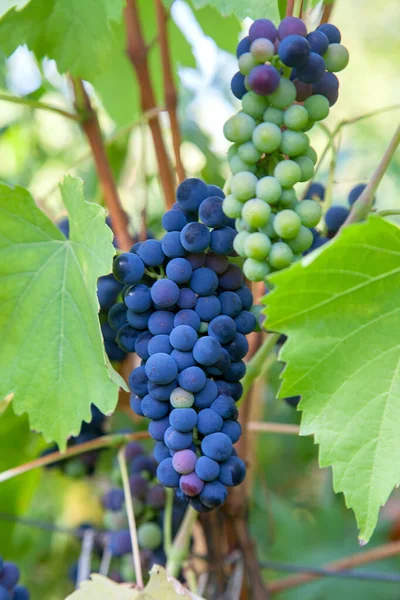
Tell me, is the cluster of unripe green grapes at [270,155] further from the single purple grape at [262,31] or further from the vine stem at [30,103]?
the vine stem at [30,103]

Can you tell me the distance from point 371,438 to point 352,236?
205 millimetres

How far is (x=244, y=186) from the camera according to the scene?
23.6 inches

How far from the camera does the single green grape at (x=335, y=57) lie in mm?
639

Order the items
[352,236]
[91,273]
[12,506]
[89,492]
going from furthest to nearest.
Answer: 1. [89,492]
2. [12,506]
3. [91,273]
4. [352,236]

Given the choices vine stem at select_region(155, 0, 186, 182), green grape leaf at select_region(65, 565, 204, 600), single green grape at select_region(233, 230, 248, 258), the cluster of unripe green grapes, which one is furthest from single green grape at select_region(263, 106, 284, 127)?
green grape leaf at select_region(65, 565, 204, 600)

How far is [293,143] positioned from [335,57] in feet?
0.34

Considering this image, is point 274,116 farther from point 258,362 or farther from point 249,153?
point 258,362

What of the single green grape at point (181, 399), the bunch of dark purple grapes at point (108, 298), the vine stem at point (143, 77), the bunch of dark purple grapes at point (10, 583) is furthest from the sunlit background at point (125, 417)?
the single green grape at point (181, 399)

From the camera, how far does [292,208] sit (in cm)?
62

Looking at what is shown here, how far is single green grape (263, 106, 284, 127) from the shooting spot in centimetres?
61

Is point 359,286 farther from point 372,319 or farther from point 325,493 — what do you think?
point 325,493

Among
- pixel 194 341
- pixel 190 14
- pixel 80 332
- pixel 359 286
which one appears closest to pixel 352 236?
pixel 359 286

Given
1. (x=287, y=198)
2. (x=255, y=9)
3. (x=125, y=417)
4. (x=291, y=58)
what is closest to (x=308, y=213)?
(x=287, y=198)

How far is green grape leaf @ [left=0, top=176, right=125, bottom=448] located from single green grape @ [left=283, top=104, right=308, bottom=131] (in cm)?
23
